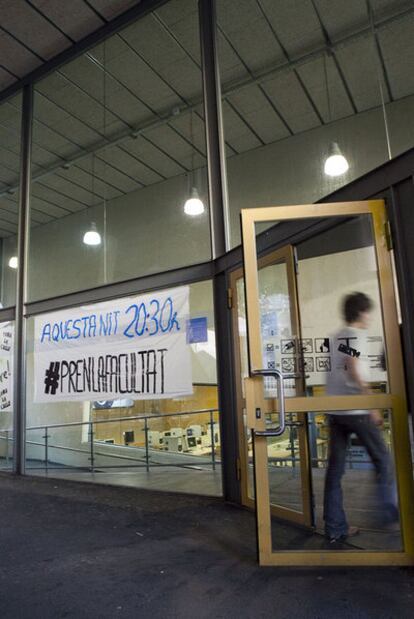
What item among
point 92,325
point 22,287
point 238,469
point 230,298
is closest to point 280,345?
point 230,298

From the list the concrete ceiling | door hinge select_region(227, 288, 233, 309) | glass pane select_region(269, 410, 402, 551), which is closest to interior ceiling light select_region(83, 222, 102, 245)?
the concrete ceiling

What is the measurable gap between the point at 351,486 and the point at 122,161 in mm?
4626

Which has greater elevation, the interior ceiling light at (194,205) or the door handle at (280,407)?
the interior ceiling light at (194,205)

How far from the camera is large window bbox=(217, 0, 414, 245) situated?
3.53 meters

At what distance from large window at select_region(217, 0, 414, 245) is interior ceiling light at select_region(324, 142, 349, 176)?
0.04 ft

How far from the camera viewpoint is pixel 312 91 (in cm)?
443

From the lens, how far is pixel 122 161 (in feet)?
18.7

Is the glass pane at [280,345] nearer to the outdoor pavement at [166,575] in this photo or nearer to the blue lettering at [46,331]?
the outdoor pavement at [166,575]

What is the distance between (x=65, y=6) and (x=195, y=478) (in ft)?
17.1

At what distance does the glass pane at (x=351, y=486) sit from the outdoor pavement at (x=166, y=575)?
0.59ft

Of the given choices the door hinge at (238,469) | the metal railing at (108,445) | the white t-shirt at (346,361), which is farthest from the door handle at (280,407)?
the metal railing at (108,445)

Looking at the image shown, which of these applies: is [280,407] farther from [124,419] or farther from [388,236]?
[124,419]

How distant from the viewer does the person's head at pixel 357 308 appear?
2.64m

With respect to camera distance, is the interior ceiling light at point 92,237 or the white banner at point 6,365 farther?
the white banner at point 6,365
